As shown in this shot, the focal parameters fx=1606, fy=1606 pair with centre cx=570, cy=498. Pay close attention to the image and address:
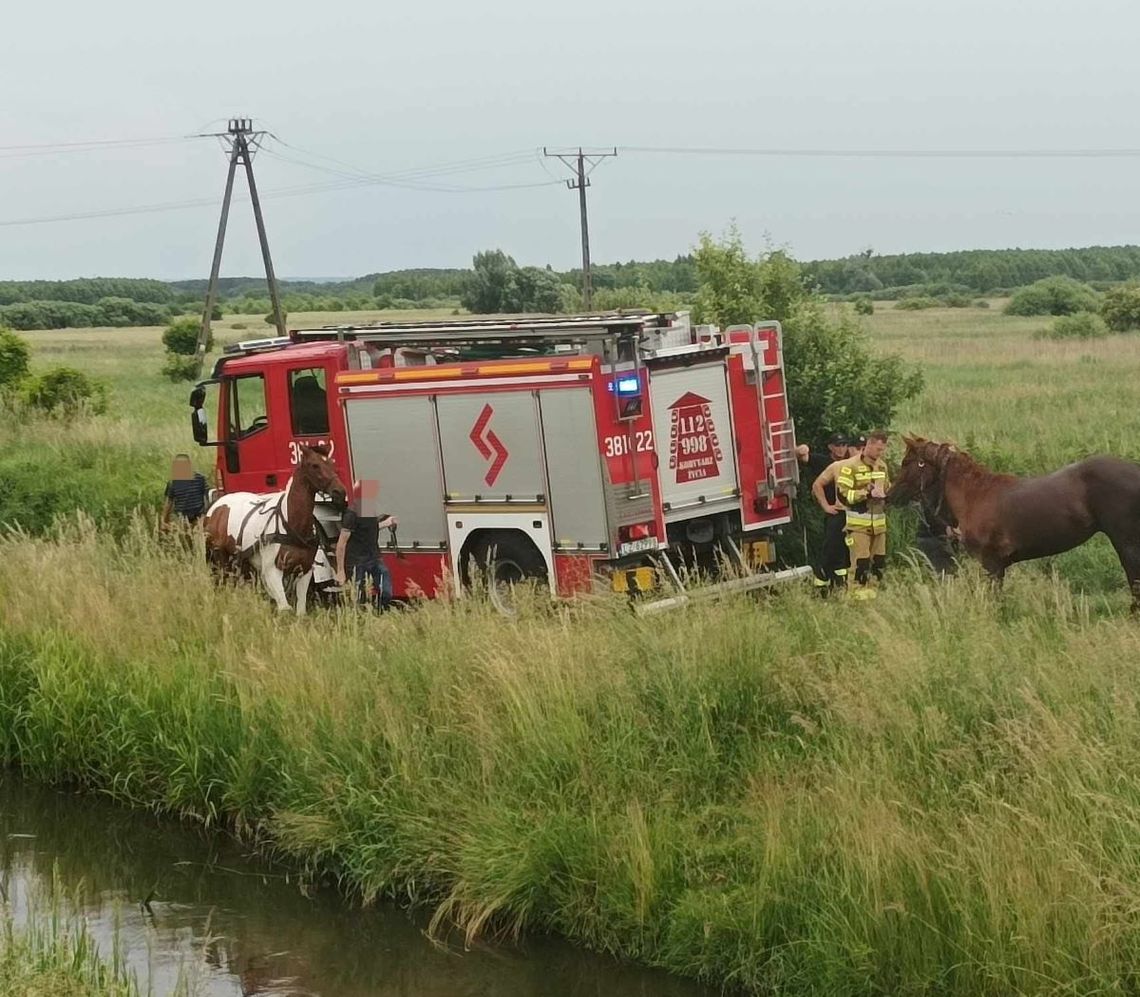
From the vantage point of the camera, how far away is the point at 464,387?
A: 47.4 feet

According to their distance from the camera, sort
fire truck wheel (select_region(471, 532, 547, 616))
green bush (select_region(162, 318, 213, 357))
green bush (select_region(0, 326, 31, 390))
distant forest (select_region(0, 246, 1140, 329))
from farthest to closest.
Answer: distant forest (select_region(0, 246, 1140, 329)), green bush (select_region(162, 318, 213, 357)), green bush (select_region(0, 326, 31, 390)), fire truck wheel (select_region(471, 532, 547, 616))

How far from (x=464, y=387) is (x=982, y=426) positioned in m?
10.8

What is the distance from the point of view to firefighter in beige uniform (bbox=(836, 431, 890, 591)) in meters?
14.1

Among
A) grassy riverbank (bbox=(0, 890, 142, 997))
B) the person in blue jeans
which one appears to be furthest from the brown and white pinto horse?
grassy riverbank (bbox=(0, 890, 142, 997))

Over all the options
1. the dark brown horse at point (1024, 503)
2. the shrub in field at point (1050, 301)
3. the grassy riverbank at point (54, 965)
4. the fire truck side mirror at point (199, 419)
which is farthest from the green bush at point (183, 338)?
the grassy riverbank at point (54, 965)

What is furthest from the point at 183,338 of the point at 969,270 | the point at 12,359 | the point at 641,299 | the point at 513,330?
the point at 969,270

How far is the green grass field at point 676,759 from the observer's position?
718 centimetres

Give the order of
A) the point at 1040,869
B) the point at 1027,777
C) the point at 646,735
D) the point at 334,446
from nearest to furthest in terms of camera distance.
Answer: the point at 1040,869 → the point at 1027,777 → the point at 646,735 → the point at 334,446

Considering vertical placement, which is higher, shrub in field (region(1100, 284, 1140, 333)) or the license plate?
shrub in field (region(1100, 284, 1140, 333))

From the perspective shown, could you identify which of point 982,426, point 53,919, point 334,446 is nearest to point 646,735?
point 53,919

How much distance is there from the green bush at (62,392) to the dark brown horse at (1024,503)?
19566 millimetres

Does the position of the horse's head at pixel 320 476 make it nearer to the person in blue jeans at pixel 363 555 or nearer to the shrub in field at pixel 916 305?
the person in blue jeans at pixel 363 555

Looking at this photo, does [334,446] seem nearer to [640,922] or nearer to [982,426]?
[640,922]

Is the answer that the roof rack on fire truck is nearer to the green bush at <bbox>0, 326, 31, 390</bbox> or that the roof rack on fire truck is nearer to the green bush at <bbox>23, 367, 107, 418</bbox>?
the green bush at <bbox>23, 367, 107, 418</bbox>
